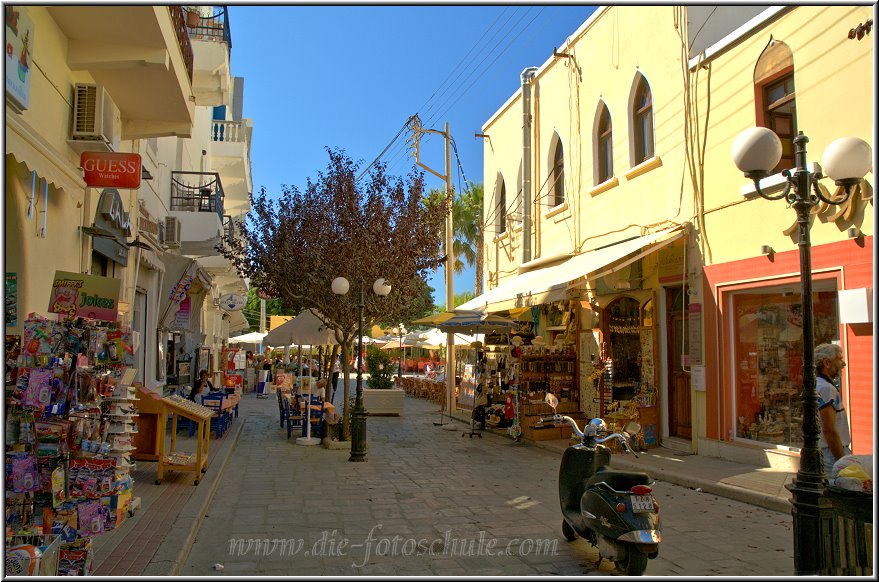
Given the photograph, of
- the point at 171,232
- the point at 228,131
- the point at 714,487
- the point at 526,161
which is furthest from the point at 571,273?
the point at 228,131

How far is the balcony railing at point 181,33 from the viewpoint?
8883 millimetres

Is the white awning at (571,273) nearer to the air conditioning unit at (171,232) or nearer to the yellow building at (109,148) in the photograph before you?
the yellow building at (109,148)

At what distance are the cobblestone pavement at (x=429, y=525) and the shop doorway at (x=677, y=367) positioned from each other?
258 cm

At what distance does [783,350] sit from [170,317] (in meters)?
11.6

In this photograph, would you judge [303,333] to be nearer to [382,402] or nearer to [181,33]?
[382,402]

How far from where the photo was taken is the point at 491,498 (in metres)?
8.27

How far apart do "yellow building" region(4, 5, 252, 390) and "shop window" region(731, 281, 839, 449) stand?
891 cm

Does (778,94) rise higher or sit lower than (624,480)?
higher

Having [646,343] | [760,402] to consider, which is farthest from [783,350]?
[646,343]

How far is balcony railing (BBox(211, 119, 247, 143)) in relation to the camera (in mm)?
23516

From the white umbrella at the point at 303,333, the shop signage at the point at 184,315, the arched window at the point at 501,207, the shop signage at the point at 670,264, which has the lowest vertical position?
the white umbrella at the point at 303,333

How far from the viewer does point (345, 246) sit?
12984 millimetres

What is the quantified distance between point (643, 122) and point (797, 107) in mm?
4077

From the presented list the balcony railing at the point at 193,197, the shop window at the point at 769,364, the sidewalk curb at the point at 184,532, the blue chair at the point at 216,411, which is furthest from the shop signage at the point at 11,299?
the shop window at the point at 769,364
